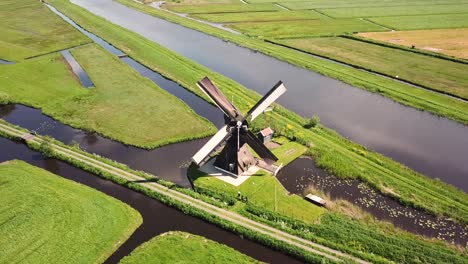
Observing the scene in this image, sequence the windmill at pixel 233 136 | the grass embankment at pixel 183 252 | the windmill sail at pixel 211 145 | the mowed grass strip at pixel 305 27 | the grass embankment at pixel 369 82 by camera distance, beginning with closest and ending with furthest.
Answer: the grass embankment at pixel 183 252 < the windmill sail at pixel 211 145 < the windmill at pixel 233 136 < the grass embankment at pixel 369 82 < the mowed grass strip at pixel 305 27

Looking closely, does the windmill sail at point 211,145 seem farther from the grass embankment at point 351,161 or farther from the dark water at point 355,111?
the dark water at point 355,111

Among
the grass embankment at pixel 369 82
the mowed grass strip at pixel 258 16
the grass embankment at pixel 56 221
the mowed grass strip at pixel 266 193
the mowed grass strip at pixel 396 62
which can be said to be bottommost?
the grass embankment at pixel 56 221

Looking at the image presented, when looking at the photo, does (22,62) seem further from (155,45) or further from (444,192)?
(444,192)

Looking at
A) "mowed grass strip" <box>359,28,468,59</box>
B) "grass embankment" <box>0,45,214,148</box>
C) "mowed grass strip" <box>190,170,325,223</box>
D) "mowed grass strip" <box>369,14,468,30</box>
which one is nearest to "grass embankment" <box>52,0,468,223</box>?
"mowed grass strip" <box>190,170,325,223</box>

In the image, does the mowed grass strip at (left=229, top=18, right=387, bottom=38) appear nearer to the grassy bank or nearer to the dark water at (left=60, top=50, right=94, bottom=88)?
the dark water at (left=60, top=50, right=94, bottom=88)

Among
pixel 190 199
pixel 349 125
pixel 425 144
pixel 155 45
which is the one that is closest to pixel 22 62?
pixel 155 45

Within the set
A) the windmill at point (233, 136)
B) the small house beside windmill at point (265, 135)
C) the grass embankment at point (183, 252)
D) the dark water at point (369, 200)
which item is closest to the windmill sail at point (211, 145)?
the windmill at point (233, 136)
